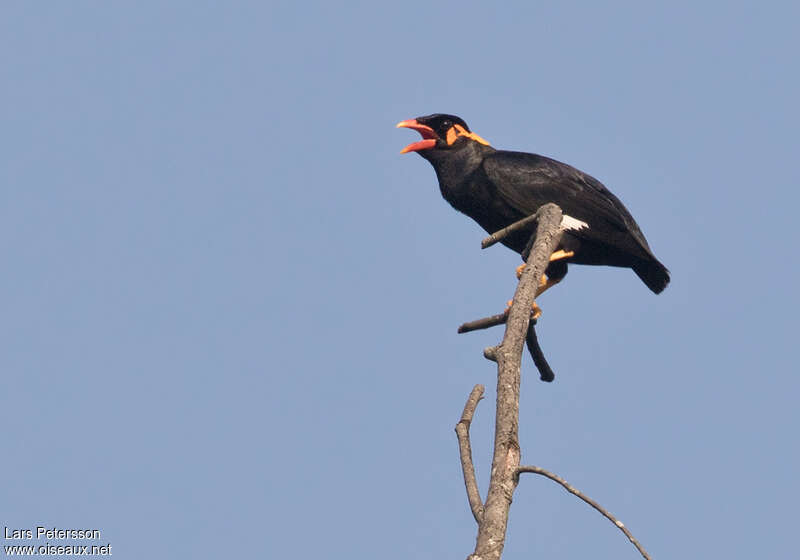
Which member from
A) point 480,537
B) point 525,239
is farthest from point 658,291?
point 480,537

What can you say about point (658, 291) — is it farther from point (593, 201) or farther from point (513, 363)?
point (513, 363)

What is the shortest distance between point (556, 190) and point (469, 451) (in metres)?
4.90

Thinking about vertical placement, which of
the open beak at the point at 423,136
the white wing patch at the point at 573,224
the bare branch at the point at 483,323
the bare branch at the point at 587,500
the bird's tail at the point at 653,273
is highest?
the open beak at the point at 423,136

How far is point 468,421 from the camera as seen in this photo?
399 centimetres

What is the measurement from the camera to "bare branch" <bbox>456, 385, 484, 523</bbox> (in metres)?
3.61

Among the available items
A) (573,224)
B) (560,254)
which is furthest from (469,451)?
(573,224)

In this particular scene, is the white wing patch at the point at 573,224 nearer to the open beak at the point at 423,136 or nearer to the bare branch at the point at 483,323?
the open beak at the point at 423,136

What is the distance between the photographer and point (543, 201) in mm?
8305

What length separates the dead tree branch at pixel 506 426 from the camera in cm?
332

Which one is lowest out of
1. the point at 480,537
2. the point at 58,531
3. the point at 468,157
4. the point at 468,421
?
the point at 480,537

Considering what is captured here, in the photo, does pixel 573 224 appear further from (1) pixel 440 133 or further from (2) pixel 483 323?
(2) pixel 483 323

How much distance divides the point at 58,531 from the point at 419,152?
470 centimetres

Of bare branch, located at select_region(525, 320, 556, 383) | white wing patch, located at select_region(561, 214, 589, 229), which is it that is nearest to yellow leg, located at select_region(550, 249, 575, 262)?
white wing patch, located at select_region(561, 214, 589, 229)

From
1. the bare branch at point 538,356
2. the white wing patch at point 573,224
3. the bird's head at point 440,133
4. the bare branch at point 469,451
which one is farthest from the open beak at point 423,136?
the bare branch at point 469,451
